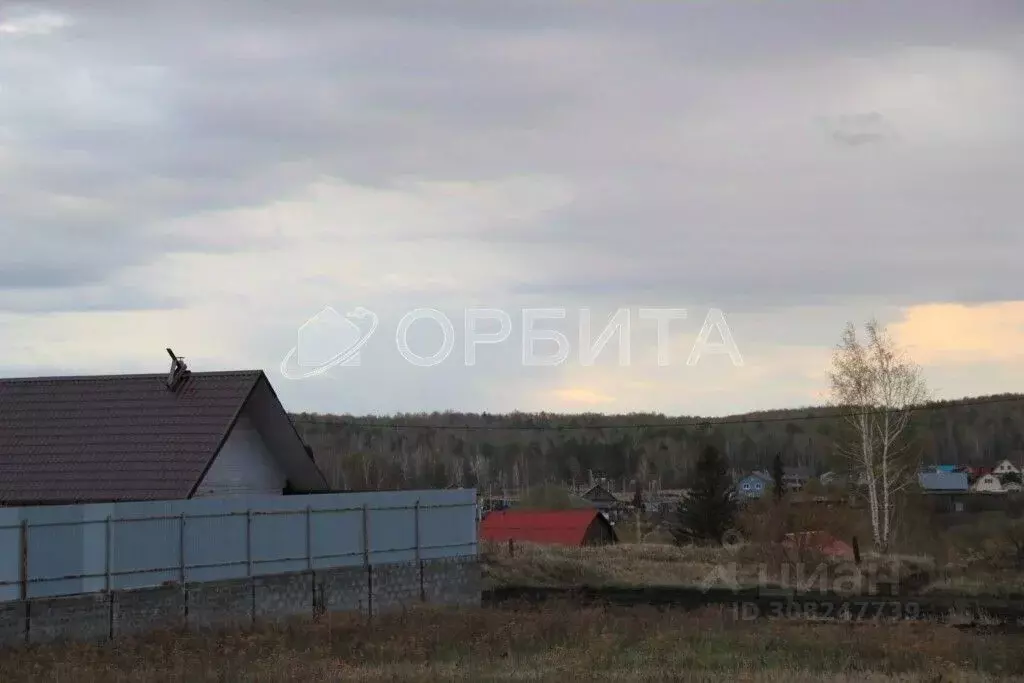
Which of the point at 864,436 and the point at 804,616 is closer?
the point at 804,616

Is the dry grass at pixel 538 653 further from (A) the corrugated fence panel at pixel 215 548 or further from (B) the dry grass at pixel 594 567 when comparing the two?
(B) the dry grass at pixel 594 567

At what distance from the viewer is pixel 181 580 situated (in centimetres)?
2534

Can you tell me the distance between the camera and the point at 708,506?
7150 centimetres


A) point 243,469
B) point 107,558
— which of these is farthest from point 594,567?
point 107,558

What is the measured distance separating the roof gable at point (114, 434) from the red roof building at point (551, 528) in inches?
1552

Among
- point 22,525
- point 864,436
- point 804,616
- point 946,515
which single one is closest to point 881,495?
point 864,436

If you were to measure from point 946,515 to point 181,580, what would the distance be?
72.7 m

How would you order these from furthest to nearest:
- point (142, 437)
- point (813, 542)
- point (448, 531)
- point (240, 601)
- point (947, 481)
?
1. point (947, 481)
2. point (813, 542)
3. point (448, 531)
4. point (142, 437)
5. point (240, 601)

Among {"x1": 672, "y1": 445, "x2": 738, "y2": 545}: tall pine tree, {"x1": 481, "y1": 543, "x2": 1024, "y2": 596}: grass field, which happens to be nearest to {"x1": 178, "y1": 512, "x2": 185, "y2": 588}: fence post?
{"x1": 481, "y1": 543, "x2": 1024, "y2": 596}: grass field

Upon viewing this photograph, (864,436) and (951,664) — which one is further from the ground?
(864,436)

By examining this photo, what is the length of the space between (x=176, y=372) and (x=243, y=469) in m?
3.06

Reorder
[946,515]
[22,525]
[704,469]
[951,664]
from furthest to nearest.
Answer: [946,515]
[704,469]
[22,525]
[951,664]

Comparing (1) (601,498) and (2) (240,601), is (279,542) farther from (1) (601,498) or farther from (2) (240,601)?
(1) (601,498)

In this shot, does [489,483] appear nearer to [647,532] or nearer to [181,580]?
[647,532]
